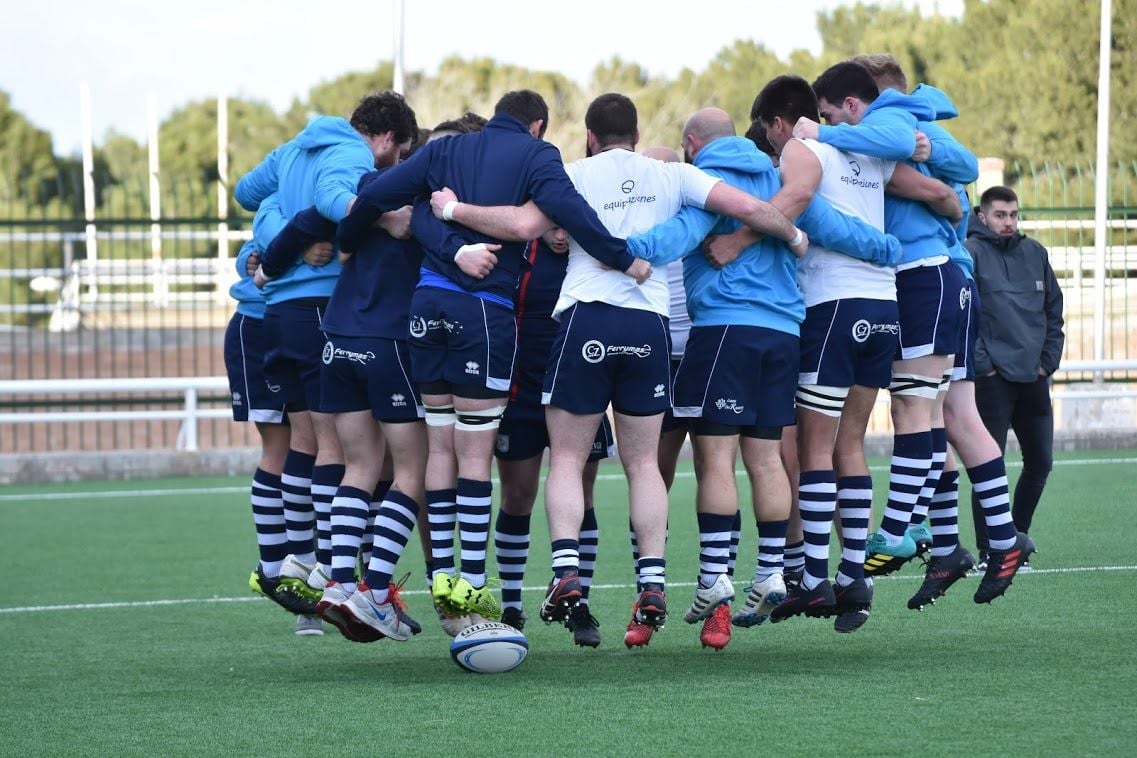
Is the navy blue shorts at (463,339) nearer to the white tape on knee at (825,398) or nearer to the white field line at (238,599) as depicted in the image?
the white tape on knee at (825,398)

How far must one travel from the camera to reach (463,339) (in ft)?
22.9

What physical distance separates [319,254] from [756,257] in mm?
2080

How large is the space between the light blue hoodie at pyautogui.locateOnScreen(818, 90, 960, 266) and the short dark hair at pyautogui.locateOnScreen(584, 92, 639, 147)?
0.88 metres

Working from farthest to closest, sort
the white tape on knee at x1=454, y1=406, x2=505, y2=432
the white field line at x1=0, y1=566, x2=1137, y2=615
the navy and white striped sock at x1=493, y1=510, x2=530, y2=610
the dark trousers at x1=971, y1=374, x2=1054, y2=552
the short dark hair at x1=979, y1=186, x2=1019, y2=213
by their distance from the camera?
the dark trousers at x1=971, y1=374, x2=1054, y2=552 → the short dark hair at x1=979, y1=186, x2=1019, y2=213 → the white field line at x1=0, y1=566, x2=1137, y2=615 → the navy and white striped sock at x1=493, y1=510, x2=530, y2=610 → the white tape on knee at x1=454, y1=406, x2=505, y2=432

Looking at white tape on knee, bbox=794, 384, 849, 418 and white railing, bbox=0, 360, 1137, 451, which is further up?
white tape on knee, bbox=794, 384, 849, 418

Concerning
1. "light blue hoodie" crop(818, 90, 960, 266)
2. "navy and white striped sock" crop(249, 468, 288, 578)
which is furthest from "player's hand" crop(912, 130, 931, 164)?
"navy and white striped sock" crop(249, 468, 288, 578)

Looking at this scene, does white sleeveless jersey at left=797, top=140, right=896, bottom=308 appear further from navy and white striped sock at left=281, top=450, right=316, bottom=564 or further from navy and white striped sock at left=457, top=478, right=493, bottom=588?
navy and white striped sock at left=281, top=450, right=316, bottom=564

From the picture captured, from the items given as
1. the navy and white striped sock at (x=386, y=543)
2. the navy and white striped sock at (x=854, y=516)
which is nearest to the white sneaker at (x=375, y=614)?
the navy and white striped sock at (x=386, y=543)

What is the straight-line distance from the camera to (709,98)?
132ft

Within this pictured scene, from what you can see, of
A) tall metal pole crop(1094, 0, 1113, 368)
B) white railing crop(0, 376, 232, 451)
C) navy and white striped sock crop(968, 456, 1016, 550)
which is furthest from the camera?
tall metal pole crop(1094, 0, 1113, 368)

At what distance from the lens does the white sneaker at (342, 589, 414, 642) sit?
7.00 m

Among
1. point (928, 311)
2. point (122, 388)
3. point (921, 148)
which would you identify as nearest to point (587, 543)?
point (928, 311)

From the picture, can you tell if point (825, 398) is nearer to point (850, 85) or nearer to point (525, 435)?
point (525, 435)

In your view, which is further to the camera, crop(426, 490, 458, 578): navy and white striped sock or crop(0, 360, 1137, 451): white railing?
crop(0, 360, 1137, 451): white railing
